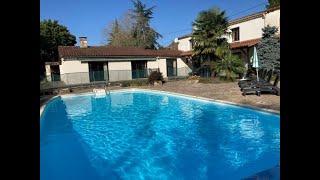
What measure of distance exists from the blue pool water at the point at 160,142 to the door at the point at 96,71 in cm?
1289

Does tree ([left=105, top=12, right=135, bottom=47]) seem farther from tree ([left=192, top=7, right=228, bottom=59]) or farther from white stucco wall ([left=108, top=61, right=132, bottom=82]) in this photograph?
tree ([left=192, top=7, right=228, bottom=59])

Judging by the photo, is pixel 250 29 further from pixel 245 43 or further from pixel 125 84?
pixel 125 84

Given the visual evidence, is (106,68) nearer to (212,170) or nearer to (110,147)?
(110,147)

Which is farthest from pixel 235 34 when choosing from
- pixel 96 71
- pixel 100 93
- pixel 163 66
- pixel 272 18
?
pixel 100 93

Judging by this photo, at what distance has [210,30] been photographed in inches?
1139

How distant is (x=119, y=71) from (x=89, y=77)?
3.57m

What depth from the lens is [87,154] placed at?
34.2ft

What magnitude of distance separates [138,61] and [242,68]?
14.1 metres

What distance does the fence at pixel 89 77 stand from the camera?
94.8ft

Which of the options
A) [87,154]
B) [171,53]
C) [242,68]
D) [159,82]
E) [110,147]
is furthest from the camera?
[171,53]

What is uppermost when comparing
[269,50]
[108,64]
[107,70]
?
[269,50]

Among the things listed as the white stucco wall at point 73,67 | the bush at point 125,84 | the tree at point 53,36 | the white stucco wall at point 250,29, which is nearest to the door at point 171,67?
the bush at point 125,84
